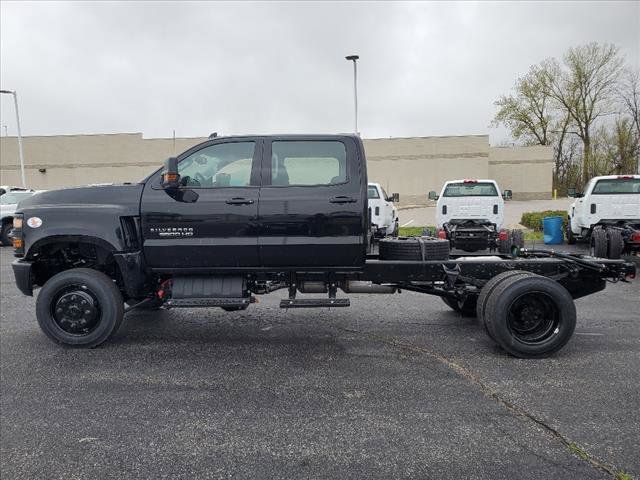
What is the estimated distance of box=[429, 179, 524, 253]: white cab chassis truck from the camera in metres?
11.9

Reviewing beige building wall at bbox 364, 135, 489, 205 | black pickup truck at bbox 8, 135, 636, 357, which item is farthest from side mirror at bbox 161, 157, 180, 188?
beige building wall at bbox 364, 135, 489, 205

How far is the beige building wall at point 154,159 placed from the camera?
38.4m

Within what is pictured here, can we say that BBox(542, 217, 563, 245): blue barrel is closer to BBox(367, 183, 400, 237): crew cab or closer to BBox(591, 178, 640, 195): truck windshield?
BBox(591, 178, 640, 195): truck windshield

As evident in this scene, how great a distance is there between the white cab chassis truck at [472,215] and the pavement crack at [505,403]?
6462mm

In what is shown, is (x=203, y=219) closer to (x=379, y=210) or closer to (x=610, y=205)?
(x=379, y=210)

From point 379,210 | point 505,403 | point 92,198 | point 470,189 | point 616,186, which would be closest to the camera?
point 505,403

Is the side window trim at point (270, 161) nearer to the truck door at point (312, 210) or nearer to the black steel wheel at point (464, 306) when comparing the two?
the truck door at point (312, 210)

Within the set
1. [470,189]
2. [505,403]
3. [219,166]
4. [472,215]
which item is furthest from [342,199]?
[470,189]

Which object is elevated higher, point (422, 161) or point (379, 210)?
point (422, 161)

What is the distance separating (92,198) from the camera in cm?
507

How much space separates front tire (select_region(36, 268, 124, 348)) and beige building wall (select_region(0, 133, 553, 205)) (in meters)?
34.5

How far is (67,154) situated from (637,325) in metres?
41.2

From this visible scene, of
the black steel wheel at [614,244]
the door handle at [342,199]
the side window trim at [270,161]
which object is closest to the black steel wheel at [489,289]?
the door handle at [342,199]

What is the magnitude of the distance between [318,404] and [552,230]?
1285cm
